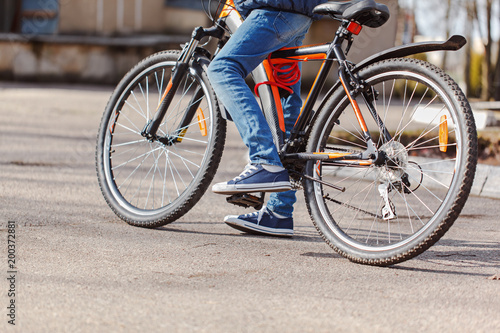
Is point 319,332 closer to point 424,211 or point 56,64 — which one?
point 424,211

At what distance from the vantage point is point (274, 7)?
359cm

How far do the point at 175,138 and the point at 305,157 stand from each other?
89 cm

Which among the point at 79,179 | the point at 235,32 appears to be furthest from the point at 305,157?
the point at 79,179

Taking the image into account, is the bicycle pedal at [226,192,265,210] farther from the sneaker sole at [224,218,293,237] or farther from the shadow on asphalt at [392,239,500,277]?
the shadow on asphalt at [392,239,500,277]

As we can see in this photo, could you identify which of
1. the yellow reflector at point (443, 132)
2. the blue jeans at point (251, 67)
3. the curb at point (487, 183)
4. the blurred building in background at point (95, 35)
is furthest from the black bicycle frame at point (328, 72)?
the blurred building in background at point (95, 35)

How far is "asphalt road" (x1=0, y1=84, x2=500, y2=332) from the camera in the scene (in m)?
2.50

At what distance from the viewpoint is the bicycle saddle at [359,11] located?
3.34m

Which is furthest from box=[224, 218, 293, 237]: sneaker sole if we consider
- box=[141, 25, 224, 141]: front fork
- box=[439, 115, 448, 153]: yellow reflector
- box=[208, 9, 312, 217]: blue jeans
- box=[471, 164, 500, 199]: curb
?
box=[471, 164, 500, 199]: curb

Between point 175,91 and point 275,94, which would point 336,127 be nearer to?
point 275,94

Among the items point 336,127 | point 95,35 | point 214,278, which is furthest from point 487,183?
point 95,35

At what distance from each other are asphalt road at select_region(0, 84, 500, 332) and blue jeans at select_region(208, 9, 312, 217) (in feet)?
1.71

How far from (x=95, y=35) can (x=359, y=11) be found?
16639mm

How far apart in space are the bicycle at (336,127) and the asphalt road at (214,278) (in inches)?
6.7

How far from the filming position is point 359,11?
11.0ft
